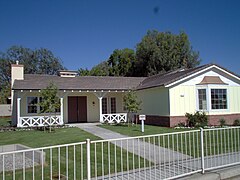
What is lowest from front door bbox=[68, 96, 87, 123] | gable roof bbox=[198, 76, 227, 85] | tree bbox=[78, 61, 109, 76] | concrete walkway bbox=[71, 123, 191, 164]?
concrete walkway bbox=[71, 123, 191, 164]

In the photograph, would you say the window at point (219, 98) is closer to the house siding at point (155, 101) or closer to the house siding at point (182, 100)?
the house siding at point (182, 100)

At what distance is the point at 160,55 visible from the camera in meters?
40.8

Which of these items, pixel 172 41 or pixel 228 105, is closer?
pixel 228 105

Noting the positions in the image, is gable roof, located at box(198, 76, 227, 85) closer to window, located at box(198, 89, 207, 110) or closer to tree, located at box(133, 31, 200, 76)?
window, located at box(198, 89, 207, 110)

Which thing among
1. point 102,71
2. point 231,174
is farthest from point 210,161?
point 102,71

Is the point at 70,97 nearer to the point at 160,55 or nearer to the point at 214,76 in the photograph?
the point at 214,76

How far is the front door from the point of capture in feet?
74.9

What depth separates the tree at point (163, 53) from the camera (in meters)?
41.1

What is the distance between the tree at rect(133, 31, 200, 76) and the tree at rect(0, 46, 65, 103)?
2508 centimetres

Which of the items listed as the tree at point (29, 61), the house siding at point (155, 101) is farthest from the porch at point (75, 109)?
the tree at point (29, 61)

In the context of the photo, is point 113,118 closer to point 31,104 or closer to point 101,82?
point 101,82

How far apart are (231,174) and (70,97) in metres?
18.4

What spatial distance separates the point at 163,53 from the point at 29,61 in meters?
33.2

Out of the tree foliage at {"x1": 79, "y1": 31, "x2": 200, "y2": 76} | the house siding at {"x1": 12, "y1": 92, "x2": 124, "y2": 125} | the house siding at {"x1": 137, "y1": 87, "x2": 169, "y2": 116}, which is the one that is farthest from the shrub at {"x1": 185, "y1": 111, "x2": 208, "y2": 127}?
the tree foliage at {"x1": 79, "y1": 31, "x2": 200, "y2": 76}
